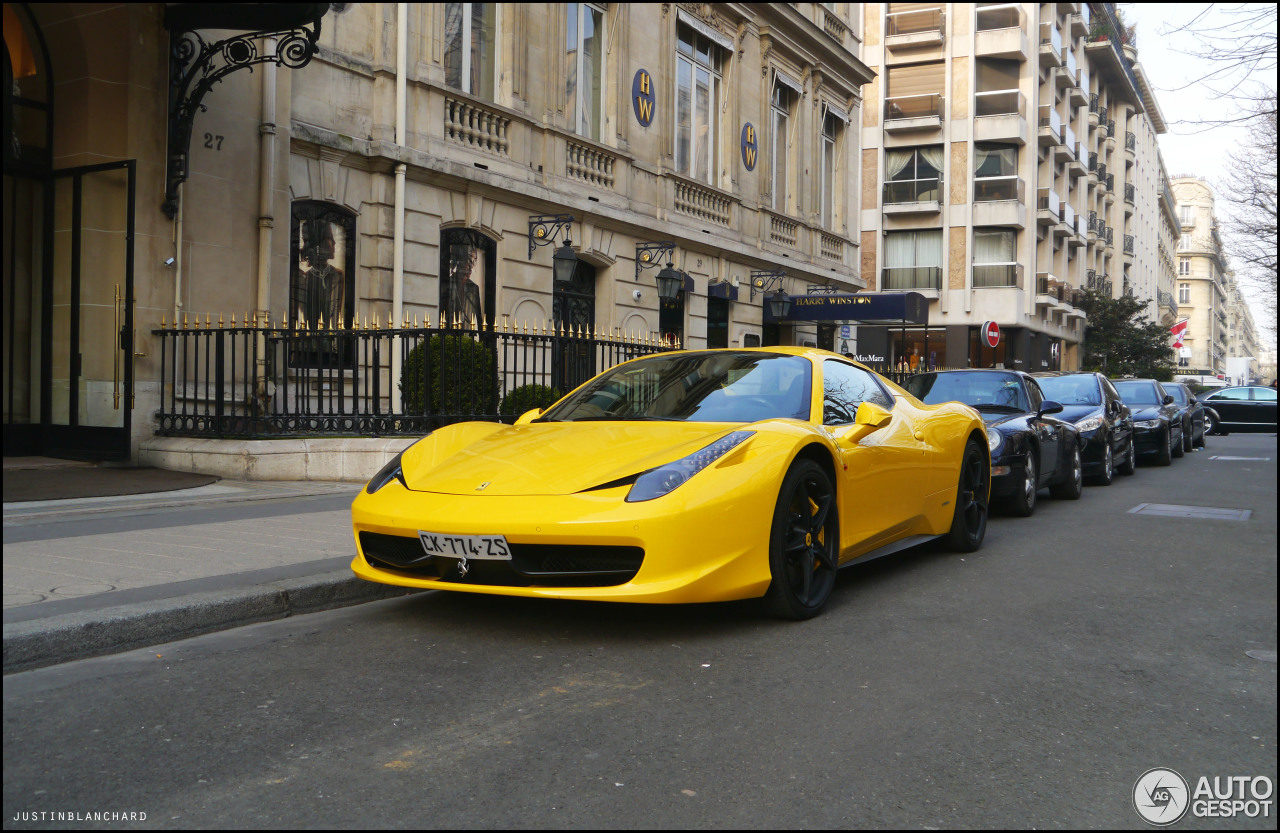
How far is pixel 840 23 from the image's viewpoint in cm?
2878

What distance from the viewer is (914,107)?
48438 mm

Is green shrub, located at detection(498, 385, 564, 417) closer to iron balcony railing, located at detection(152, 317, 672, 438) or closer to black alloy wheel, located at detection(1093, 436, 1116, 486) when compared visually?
iron balcony railing, located at detection(152, 317, 672, 438)

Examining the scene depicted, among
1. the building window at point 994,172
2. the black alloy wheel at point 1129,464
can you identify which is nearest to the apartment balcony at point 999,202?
the building window at point 994,172

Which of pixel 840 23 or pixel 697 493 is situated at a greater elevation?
pixel 840 23

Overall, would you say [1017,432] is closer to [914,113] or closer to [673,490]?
[673,490]

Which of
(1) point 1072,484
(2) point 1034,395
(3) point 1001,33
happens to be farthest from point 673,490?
(3) point 1001,33

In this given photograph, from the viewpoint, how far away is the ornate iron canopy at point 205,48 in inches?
427

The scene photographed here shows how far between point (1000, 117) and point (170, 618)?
4797 cm

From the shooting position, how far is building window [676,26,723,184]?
21766mm

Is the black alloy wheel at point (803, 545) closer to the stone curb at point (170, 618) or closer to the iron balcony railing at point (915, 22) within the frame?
the stone curb at point (170, 618)

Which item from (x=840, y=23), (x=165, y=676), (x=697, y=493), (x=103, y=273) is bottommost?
(x=165, y=676)

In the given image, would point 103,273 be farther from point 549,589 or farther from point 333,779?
point 333,779

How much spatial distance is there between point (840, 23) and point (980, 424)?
2374cm

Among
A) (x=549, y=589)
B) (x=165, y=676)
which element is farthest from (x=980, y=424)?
(x=165, y=676)
